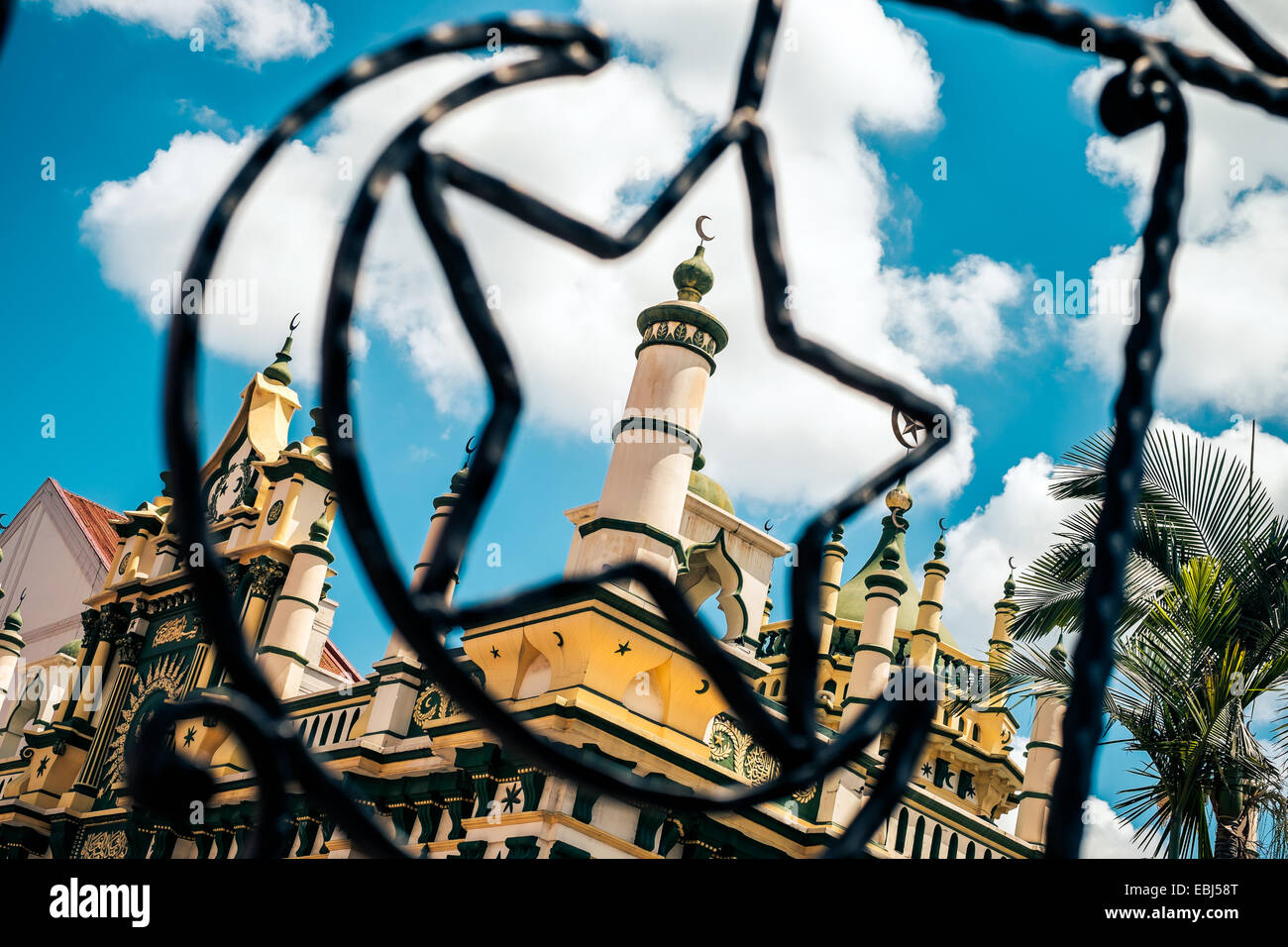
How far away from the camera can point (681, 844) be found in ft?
31.8

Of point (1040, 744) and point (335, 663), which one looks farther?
point (335, 663)

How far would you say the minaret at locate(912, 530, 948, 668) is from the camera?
13.1 m

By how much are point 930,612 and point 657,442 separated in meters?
5.17

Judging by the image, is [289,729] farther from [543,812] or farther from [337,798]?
[543,812]

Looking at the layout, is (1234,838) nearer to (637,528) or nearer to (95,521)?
(637,528)

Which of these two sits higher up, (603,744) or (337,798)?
(603,744)

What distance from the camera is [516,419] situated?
1.17 m

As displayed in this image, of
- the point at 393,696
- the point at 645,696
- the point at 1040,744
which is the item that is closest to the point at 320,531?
the point at 393,696

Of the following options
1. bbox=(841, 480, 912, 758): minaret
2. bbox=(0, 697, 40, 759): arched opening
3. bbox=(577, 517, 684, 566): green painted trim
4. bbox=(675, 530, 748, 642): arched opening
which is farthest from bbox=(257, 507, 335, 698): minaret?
bbox=(0, 697, 40, 759): arched opening

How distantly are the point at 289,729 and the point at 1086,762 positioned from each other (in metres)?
0.80

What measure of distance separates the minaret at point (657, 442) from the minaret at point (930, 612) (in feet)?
12.5
